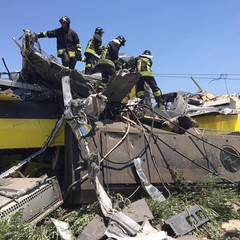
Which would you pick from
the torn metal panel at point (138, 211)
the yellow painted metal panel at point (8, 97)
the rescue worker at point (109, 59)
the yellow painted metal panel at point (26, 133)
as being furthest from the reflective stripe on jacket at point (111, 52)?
the torn metal panel at point (138, 211)

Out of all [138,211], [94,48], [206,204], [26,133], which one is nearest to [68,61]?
[94,48]

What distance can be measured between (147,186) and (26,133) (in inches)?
87.6

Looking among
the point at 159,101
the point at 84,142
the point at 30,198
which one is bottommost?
the point at 30,198

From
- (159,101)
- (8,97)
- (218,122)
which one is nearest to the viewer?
(8,97)

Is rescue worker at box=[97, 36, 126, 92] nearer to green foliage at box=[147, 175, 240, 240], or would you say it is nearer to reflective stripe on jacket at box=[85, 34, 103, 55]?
reflective stripe on jacket at box=[85, 34, 103, 55]

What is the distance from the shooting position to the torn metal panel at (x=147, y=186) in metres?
5.67

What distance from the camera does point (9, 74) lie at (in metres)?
6.93

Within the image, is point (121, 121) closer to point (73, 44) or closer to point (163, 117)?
point (163, 117)

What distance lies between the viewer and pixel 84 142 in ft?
17.3

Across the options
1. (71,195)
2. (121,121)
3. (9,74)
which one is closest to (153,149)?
(121,121)

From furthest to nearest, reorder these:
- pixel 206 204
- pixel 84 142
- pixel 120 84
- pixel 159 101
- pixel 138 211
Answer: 1. pixel 159 101
2. pixel 120 84
3. pixel 206 204
4. pixel 84 142
5. pixel 138 211

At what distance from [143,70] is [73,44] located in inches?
73.4

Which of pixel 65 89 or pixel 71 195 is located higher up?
pixel 65 89

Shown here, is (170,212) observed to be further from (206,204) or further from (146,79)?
(146,79)
